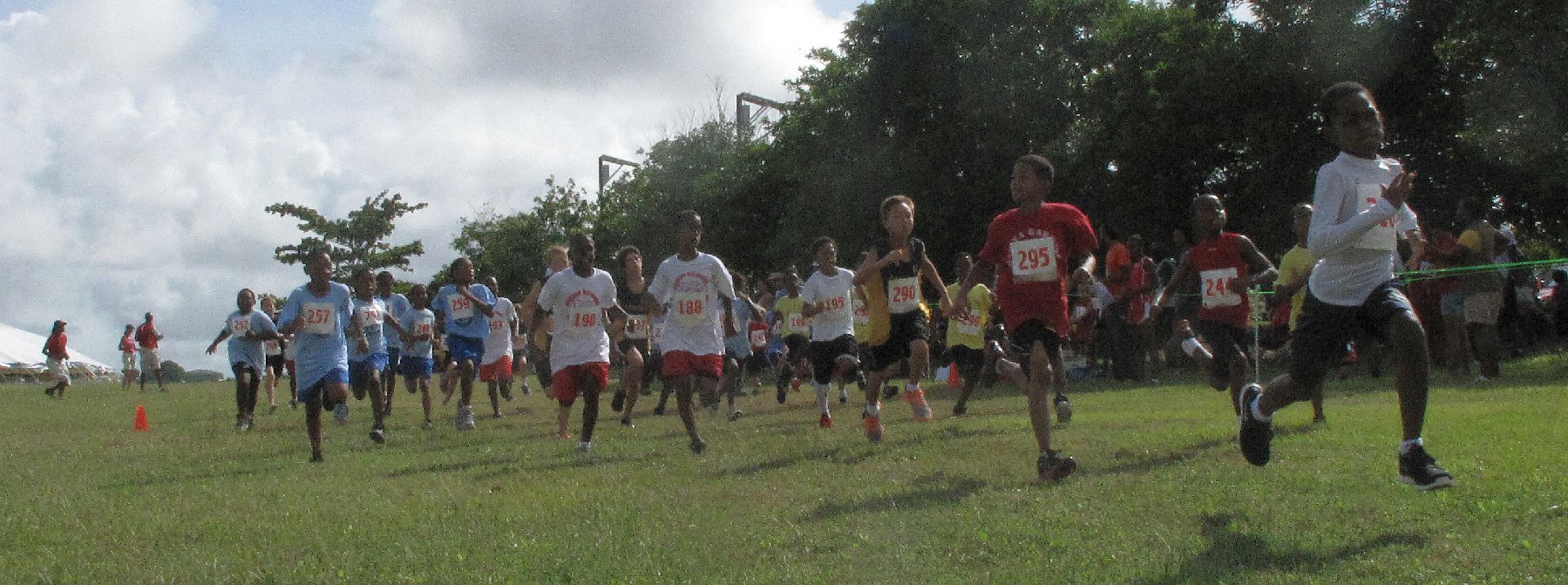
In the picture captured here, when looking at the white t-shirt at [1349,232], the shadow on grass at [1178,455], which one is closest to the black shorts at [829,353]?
the shadow on grass at [1178,455]

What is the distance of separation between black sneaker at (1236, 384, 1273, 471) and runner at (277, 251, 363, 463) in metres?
7.42

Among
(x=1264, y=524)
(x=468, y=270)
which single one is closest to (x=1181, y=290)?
(x=1264, y=524)

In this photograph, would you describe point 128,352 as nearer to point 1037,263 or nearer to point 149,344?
point 149,344

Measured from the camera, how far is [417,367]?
55.2ft

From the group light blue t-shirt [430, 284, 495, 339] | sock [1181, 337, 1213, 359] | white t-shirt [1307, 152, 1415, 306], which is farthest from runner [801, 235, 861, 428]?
white t-shirt [1307, 152, 1415, 306]

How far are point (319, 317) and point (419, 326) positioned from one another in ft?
17.9

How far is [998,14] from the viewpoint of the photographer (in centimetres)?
3881

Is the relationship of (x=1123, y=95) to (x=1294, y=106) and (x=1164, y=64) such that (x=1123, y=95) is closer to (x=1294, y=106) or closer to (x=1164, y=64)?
(x=1164, y=64)

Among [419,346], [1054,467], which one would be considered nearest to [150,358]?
[419,346]

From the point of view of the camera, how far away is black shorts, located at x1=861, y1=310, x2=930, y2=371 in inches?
475

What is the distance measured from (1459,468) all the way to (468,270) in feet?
36.3

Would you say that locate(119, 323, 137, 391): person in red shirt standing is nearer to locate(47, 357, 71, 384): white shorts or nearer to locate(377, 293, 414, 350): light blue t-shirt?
locate(47, 357, 71, 384): white shorts

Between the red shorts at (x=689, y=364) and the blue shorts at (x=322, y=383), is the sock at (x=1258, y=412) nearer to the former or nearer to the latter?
the red shorts at (x=689, y=364)

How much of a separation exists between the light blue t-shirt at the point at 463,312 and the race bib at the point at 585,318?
3.99 meters
